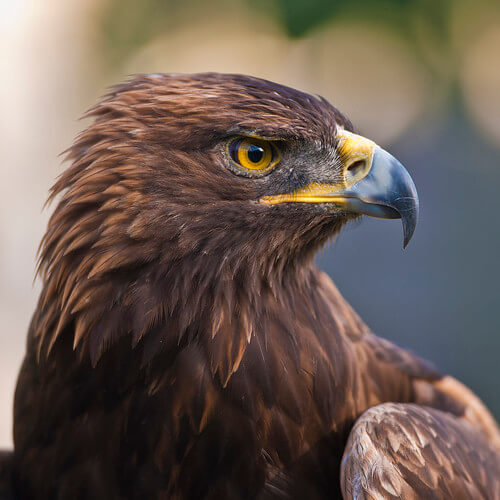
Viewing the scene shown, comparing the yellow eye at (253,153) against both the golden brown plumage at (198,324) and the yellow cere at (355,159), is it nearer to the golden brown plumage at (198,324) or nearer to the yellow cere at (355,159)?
the golden brown plumage at (198,324)

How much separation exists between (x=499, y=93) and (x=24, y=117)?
5539 mm

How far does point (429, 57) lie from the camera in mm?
7961

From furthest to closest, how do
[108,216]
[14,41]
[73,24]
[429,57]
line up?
[73,24] → [429,57] → [14,41] → [108,216]

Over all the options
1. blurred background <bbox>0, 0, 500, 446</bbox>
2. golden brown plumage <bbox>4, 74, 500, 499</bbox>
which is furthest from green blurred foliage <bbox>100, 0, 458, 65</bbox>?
golden brown plumage <bbox>4, 74, 500, 499</bbox>

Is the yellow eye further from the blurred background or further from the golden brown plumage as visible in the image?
the blurred background

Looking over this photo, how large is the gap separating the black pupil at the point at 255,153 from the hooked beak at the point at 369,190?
0.35ft

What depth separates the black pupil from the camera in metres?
1.79

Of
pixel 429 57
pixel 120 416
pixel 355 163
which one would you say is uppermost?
pixel 429 57

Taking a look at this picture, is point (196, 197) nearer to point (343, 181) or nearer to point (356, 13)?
point (343, 181)

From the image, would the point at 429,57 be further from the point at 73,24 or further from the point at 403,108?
the point at 73,24

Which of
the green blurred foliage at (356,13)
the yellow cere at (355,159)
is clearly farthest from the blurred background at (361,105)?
the yellow cere at (355,159)

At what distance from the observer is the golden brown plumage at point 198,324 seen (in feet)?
5.75

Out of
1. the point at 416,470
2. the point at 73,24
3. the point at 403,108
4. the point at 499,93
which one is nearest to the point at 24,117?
the point at 73,24

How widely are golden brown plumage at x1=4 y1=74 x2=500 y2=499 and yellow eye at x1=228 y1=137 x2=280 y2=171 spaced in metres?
0.02
